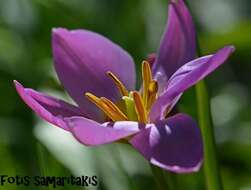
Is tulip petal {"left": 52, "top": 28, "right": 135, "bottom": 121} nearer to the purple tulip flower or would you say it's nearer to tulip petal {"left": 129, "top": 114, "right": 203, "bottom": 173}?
the purple tulip flower

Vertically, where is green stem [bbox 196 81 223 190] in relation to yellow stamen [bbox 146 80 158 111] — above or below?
below

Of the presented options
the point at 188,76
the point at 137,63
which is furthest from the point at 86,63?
the point at 137,63

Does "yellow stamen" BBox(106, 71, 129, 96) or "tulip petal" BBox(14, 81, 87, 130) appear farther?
"yellow stamen" BBox(106, 71, 129, 96)

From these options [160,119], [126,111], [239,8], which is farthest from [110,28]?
[160,119]

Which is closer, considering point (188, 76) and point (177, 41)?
point (188, 76)

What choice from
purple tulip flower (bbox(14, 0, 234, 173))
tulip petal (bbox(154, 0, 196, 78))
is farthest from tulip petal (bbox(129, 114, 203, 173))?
tulip petal (bbox(154, 0, 196, 78))

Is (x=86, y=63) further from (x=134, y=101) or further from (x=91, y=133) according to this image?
(x=91, y=133)

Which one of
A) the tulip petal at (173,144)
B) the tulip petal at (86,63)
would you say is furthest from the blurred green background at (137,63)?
the tulip petal at (173,144)
